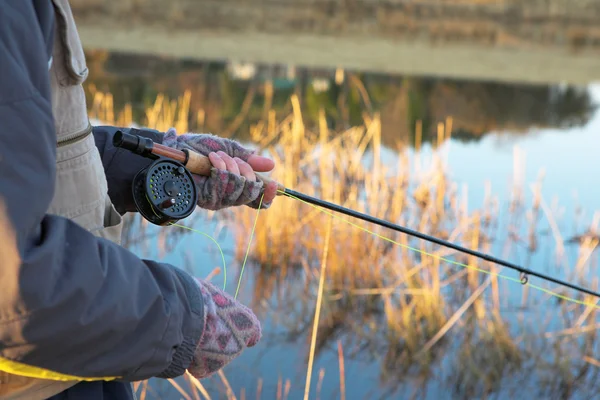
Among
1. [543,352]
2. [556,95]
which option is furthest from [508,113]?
[543,352]

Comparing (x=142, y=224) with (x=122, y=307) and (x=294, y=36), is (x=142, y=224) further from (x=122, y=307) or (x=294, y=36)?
(x=294, y=36)

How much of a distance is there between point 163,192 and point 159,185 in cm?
1

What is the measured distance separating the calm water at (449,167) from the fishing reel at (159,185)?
1.68m

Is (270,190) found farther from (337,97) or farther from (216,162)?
(337,97)

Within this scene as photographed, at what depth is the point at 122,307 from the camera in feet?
2.60

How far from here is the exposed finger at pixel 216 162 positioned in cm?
121

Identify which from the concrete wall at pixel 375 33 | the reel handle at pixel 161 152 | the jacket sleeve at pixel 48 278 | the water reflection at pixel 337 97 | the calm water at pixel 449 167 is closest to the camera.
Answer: the jacket sleeve at pixel 48 278

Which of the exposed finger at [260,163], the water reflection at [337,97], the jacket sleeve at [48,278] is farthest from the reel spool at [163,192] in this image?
the water reflection at [337,97]

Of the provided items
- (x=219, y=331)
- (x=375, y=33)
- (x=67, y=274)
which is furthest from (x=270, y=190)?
(x=375, y=33)

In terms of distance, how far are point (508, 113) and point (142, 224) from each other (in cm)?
567

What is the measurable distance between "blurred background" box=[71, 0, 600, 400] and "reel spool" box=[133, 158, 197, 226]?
773 mm

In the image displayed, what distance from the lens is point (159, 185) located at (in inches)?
45.3

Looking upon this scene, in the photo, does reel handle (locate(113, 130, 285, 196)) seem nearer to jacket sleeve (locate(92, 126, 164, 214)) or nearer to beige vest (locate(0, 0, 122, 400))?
jacket sleeve (locate(92, 126, 164, 214))

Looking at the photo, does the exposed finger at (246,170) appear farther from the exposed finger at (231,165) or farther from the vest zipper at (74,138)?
the vest zipper at (74,138)
